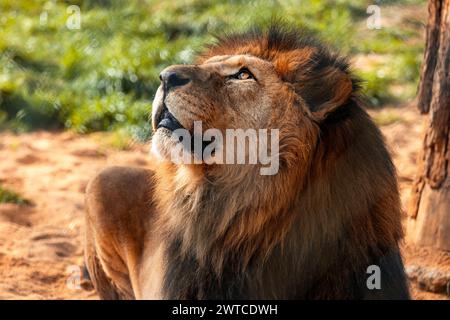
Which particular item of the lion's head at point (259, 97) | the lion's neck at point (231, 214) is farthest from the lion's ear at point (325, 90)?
the lion's neck at point (231, 214)

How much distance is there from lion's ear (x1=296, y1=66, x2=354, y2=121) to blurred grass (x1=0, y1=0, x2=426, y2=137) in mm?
4249

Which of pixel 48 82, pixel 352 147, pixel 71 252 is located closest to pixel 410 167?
pixel 71 252

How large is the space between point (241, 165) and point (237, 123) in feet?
0.64

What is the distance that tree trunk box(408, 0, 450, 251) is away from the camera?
5.77 meters

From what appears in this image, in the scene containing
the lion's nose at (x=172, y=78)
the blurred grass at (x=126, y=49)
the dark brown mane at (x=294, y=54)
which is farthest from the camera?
the blurred grass at (x=126, y=49)

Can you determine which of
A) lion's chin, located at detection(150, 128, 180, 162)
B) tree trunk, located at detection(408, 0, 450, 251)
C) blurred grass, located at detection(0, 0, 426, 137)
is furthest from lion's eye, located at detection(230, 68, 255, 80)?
blurred grass, located at detection(0, 0, 426, 137)

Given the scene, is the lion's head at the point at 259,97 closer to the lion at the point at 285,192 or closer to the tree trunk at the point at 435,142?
the lion at the point at 285,192

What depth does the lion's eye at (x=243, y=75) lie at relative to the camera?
14.4 feet

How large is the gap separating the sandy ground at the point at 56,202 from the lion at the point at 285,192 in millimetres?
726

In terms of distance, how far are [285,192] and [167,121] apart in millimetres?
635

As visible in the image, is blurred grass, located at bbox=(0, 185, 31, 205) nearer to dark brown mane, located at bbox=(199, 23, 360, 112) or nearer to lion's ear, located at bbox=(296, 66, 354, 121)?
dark brown mane, located at bbox=(199, 23, 360, 112)

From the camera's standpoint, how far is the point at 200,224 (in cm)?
431

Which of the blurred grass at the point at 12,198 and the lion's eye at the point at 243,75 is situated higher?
the lion's eye at the point at 243,75

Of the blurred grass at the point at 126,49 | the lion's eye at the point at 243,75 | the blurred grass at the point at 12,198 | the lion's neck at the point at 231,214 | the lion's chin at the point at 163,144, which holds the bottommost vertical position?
the blurred grass at the point at 12,198
